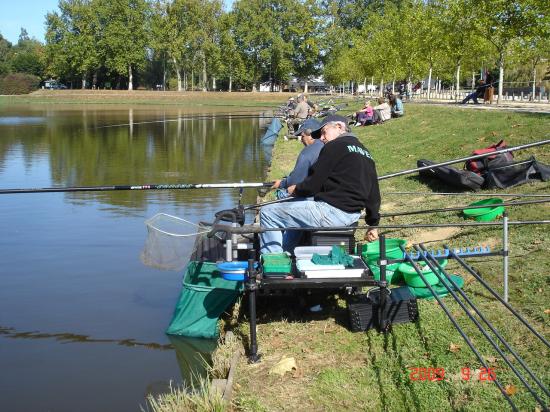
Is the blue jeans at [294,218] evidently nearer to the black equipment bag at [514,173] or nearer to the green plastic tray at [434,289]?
the green plastic tray at [434,289]

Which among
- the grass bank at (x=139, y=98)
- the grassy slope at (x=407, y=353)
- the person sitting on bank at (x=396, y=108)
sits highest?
the grass bank at (x=139, y=98)

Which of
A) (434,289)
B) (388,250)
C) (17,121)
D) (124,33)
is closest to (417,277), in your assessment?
(434,289)

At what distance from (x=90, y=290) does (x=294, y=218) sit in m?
3.21

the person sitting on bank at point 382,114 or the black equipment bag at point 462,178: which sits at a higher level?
the person sitting on bank at point 382,114

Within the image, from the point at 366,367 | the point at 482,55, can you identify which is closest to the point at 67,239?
the point at 366,367

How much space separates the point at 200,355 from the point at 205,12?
8242 centimetres

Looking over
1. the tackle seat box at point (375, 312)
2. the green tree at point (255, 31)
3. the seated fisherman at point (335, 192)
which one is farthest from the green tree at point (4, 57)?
the tackle seat box at point (375, 312)

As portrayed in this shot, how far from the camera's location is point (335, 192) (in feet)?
18.2

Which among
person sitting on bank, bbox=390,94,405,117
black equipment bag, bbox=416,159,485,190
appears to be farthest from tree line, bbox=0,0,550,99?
black equipment bag, bbox=416,159,485,190

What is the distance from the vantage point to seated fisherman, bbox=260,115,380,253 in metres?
5.52

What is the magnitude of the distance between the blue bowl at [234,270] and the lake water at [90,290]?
1.12 m

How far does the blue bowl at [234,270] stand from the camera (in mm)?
5031

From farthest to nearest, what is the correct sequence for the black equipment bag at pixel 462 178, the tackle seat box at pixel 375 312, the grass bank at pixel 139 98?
the grass bank at pixel 139 98 → the black equipment bag at pixel 462 178 → the tackle seat box at pixel 375 312

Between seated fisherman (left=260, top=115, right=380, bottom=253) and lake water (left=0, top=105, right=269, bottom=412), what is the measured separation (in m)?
1.43
